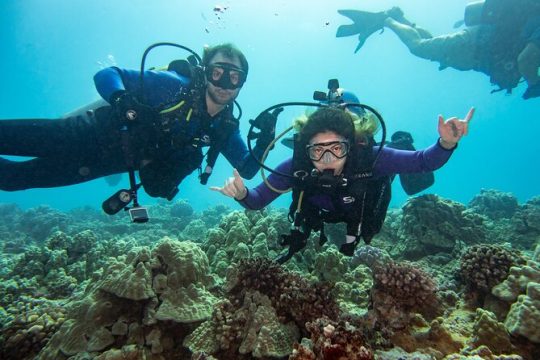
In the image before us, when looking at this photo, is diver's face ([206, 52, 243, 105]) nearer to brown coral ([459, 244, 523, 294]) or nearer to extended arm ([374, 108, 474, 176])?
extended arm ([374, 108, 474, 176])

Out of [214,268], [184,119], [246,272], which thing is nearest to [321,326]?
[246,272]

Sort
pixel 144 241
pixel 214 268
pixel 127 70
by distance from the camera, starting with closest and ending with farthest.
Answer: pixel 127 70
pixel 214 268
pixel 144 241

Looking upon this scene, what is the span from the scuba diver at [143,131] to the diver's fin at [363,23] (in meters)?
14.2

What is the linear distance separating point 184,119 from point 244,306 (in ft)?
10.7

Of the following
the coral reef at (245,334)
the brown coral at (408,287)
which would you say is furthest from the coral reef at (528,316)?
the coral reef at (245,334)

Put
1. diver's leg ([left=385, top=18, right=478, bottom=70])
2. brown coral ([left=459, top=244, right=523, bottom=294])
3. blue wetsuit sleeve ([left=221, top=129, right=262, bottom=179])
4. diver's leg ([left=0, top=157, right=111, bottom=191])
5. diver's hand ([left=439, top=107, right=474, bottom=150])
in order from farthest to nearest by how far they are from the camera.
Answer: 1. diver's leg ([left=385, top=18, right=478, bottom=70])
2. blue wetsuit sleeve ([left=221, top=129, right=262, bottom=179])
3. diver's leg ([left=0, top=157, right=111, bottom=191])
4. brown coral ([left=459, top=244, right=523, bottom=294])
5. diver's hand ([left=439, top=107, right=474, bottom=150])

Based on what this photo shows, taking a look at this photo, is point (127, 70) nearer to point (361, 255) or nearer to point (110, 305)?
point (110, 305)

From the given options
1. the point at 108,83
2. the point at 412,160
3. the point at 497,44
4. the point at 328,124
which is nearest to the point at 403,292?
the point at 412,160

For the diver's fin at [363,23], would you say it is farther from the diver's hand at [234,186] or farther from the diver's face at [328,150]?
the diver's hand at [234,186]

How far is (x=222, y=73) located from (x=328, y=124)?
2379mm

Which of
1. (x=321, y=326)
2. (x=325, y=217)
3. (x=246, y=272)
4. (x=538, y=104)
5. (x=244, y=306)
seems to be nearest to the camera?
(x=321, y=326)

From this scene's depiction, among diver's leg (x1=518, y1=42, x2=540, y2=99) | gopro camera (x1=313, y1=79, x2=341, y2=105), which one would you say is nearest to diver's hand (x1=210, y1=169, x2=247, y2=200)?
gopro camera (x1=313, y1=79, x2=341, y2=105)

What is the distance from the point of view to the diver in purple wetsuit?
13.8ft

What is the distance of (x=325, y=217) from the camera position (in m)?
4.68
